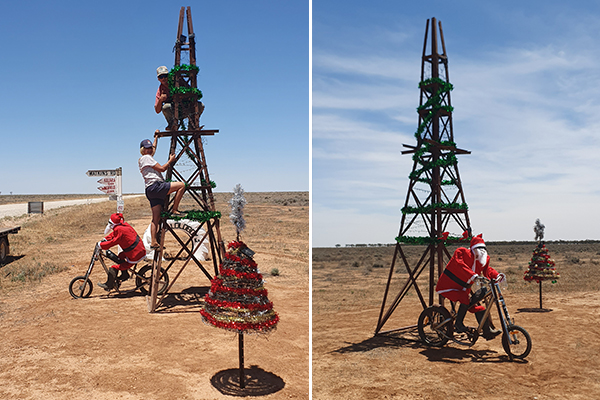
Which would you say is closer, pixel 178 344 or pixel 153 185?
pixel 178 344

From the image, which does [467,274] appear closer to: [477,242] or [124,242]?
[477,242]

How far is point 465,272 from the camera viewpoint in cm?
888

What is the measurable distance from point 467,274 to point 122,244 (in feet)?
27.2

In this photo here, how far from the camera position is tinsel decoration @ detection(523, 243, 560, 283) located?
1414 centimetres

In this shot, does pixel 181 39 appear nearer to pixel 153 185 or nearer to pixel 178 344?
pixel 153 185

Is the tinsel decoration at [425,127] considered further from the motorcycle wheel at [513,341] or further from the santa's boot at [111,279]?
the santa's boot at [111,279]

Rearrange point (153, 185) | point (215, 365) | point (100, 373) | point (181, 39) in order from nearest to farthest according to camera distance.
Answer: point (100, 373) < point (215, 365) < point (153, 185) < point (181, 39)

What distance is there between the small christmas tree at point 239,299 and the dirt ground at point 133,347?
98 cm

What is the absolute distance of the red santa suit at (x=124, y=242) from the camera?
11.0 metres

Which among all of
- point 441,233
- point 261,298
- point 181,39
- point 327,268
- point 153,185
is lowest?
point 327,268

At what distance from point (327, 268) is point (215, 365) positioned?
2795 centimetres

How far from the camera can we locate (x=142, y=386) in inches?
246

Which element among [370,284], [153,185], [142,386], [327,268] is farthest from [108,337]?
[327,268]

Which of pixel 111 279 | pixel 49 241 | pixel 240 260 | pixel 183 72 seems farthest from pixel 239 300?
pixel 49 241
